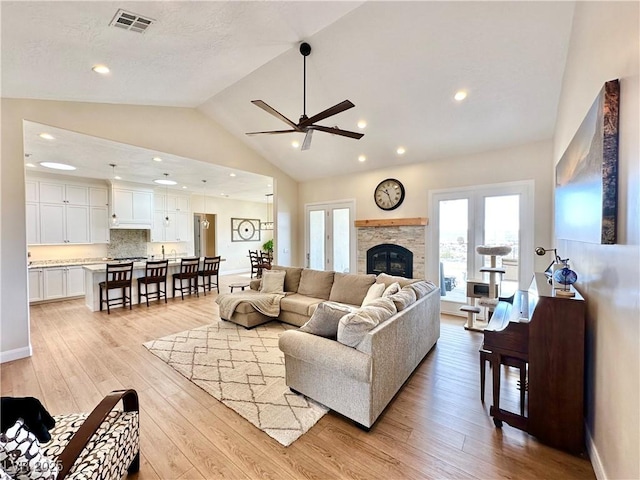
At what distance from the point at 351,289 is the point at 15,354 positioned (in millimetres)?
4292

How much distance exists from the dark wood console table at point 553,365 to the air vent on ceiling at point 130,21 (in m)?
3.85

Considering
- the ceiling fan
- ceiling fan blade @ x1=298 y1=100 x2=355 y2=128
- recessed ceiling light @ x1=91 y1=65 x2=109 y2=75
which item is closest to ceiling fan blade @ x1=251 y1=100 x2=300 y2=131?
the ceiling fan

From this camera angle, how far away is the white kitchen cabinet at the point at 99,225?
679cm

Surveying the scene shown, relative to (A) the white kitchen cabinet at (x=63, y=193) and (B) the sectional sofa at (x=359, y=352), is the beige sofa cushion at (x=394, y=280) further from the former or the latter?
(A) the white kitchen cabinet at (x=63, y=193)

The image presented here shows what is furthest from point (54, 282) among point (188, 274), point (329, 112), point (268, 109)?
point (329, 112)

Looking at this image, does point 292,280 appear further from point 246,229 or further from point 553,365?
point 246,229

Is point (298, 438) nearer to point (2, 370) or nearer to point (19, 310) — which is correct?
point (2, 370)

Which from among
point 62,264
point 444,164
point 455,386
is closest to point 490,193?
point 444,164

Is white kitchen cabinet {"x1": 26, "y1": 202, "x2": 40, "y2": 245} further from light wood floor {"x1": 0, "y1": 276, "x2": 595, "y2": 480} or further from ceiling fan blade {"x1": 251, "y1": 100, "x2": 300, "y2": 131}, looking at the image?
ceiling fan blade {"x1": 251, "y1": 100, "x2": 300, "y2": 131}

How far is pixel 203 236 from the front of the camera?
9922 mm

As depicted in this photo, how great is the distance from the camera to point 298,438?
78.8 inches

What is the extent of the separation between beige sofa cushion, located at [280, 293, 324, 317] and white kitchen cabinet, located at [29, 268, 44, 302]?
545cm

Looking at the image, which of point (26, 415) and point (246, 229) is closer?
point (26, 415)

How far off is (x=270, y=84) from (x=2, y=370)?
4.86 m
